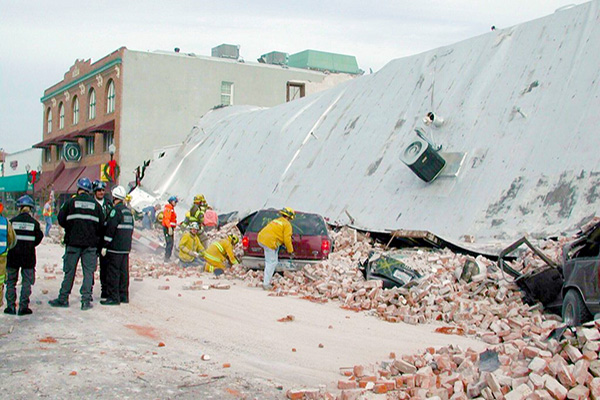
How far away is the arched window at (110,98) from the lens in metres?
42.5

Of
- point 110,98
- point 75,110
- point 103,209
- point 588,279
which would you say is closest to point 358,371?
point 588,279

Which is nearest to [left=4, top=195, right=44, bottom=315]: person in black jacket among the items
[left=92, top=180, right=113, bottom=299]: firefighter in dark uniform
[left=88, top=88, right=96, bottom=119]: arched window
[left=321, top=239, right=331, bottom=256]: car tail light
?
[left=92, top=180, right=113, bottom=299]: firefighter in dark uniform

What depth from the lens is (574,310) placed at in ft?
28.7

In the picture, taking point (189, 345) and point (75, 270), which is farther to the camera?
point (75, 270)

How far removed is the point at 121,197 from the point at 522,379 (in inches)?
288

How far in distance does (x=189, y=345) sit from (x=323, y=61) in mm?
45434

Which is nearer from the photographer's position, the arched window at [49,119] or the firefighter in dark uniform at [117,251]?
the firefighter in dark uniform at [117,251]

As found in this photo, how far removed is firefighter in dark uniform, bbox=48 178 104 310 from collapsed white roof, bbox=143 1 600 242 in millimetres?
8457

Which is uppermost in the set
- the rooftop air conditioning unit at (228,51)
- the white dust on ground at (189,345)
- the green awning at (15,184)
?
the rooftop air conditioning unit at (228,51)

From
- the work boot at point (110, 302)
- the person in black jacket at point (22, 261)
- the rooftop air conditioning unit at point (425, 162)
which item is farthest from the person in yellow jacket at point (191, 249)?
the person in black jacket at point (22, 261)

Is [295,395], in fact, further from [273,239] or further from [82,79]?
[82,79]

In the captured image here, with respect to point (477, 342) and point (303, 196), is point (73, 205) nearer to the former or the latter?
point (477, 342)

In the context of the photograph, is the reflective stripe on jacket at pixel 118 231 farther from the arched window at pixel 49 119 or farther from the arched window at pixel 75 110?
the arched window at pixel 49 119

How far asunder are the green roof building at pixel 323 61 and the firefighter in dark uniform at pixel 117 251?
4020cm
